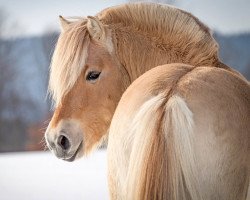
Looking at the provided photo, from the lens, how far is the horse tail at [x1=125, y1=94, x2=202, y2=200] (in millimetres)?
647

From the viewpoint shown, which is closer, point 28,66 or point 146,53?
point 146,53

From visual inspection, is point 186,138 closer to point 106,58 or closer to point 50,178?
point 106,58

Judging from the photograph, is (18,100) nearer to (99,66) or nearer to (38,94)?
(38,94)

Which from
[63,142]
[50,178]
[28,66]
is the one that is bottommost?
[50,178]

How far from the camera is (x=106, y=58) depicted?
1240 mm

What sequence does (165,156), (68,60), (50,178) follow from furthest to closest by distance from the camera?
1. (50,178)
2. (68,60)
3. (165,156)

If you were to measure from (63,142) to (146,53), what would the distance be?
13.3 inches

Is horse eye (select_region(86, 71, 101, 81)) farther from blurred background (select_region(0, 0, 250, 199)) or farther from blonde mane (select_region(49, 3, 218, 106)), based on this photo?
blurred background (select_region(0, 0, 250, 199))

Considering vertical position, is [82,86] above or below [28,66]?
above

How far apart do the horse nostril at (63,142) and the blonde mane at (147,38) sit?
4.2 inches

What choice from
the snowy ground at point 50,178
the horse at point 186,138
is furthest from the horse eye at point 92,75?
the snowy ground at point 50,178

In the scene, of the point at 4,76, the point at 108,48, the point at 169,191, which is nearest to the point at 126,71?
the point at 108,48

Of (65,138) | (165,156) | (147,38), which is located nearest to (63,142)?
(65,138)

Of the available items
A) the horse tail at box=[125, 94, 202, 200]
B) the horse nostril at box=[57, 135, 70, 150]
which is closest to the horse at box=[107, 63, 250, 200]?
the horse tail at box=[125, 94, 202, 200]
